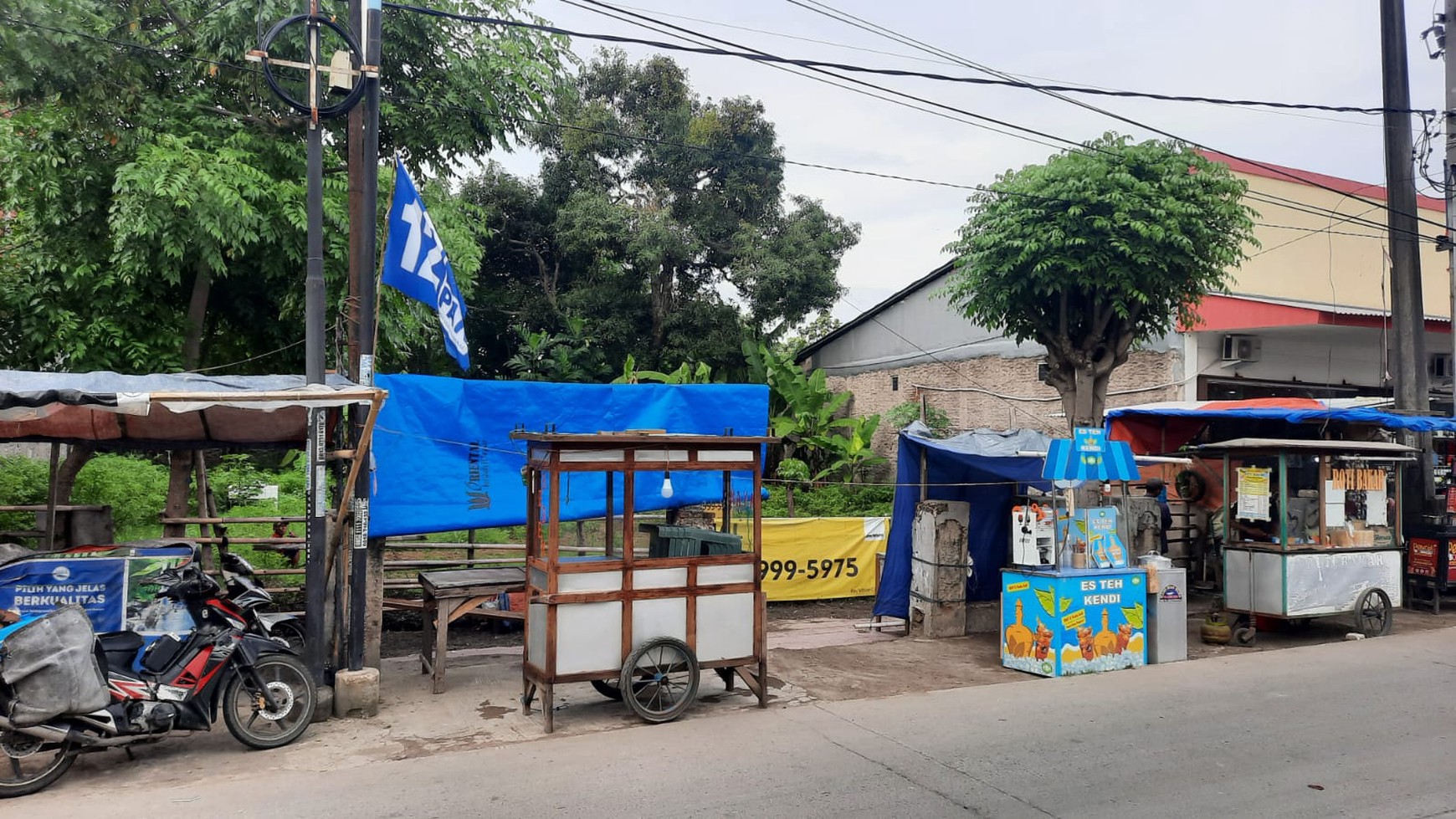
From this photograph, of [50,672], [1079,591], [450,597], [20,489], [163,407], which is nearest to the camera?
[50,672]

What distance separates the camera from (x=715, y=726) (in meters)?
8.03

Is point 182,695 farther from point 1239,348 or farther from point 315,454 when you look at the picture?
point 1239,348

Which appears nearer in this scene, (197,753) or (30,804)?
(30,804)

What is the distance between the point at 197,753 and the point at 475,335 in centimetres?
2037

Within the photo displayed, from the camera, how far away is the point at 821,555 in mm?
14383

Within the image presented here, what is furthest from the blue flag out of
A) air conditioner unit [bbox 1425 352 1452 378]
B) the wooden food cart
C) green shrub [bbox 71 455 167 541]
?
air conditioner unit [bbox 1425 352 1452 378]

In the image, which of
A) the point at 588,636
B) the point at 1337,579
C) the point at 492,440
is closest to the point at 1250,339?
the point at 1337,579

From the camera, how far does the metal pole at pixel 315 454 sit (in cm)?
826

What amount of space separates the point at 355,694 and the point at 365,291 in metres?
3.41

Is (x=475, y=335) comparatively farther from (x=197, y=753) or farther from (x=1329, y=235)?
(x=1329, y=235)

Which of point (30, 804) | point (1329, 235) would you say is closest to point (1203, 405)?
point (1329, 235)

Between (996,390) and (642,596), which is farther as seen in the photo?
(996,390)

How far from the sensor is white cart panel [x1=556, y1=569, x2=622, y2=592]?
796 cm

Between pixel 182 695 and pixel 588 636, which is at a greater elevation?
pixel 588 636
